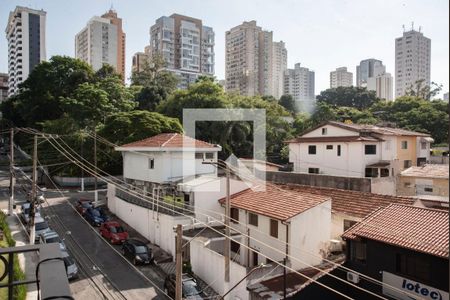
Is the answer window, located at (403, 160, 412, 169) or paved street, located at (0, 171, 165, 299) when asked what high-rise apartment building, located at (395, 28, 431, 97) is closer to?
window, located at (403, 160, 412, 169)

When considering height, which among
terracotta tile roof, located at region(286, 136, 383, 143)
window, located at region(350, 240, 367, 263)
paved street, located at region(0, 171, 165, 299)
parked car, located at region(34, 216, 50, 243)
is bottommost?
paved street, located at region(0, 171, 165, 299)

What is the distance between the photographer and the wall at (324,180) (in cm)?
2655

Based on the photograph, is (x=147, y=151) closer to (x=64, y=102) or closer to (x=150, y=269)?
(x=150, y=269)


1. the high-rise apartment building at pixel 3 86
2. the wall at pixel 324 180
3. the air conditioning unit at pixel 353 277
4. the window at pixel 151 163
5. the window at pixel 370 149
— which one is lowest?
the air conditioning unit at pixel 353 277

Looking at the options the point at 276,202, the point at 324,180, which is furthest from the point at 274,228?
the point at 324,180

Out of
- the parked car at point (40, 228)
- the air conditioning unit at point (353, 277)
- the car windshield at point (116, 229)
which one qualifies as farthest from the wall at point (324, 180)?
the parked car at point (40, 228)

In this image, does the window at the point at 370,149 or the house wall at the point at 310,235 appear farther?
the window at the point at 370,149

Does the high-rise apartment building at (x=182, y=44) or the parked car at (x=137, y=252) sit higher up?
the high-rise apartment building at (x=182, y=44)

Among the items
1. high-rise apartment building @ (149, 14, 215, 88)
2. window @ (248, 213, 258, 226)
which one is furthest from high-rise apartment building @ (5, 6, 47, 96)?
window @ (248, 213, 258, 226)

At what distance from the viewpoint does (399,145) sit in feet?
118

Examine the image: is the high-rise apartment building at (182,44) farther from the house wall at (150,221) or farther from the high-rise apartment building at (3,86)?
the house wall at (150,221)

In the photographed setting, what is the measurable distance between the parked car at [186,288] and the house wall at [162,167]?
9.66 metres

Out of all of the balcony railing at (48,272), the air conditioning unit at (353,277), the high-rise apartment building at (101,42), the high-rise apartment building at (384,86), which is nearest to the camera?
the balcony railing at (48,272)

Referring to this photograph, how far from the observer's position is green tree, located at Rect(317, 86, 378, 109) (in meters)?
82.6
